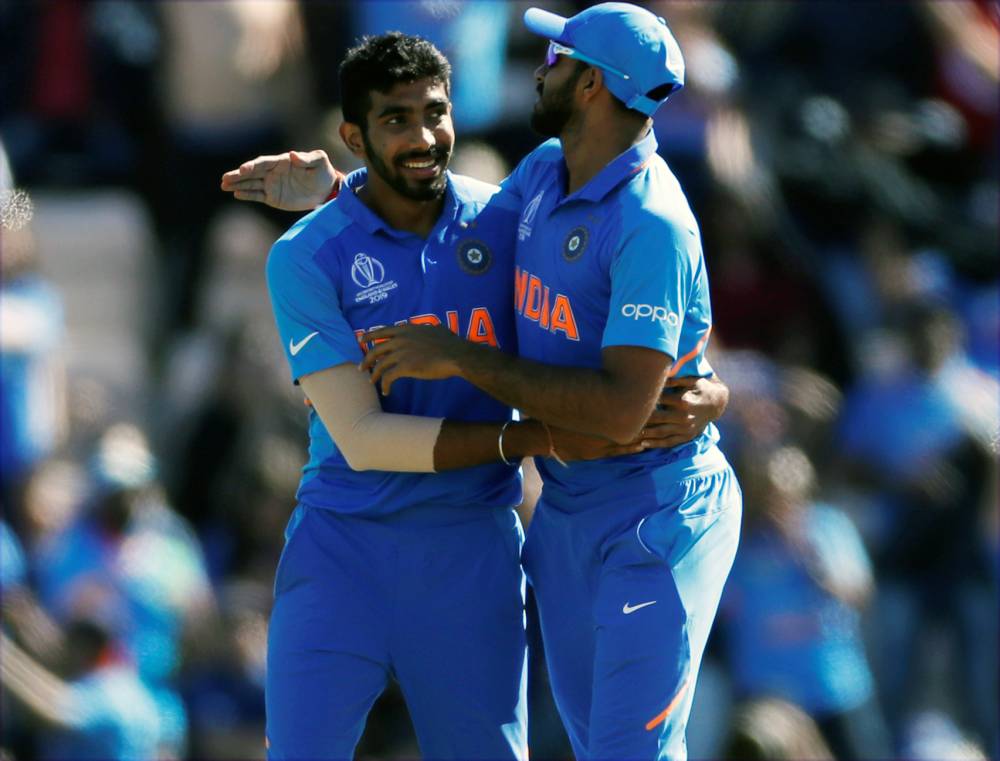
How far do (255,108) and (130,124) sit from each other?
2.17 ft

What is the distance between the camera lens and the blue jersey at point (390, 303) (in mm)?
4895

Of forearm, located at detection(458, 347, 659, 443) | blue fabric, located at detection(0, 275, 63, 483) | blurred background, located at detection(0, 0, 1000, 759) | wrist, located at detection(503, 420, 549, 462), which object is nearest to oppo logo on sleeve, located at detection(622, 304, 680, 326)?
forearm, located at detection(458, 347, 659, 443)

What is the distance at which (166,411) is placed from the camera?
9.20 metres

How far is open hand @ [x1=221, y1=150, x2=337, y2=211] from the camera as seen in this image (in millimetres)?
5172

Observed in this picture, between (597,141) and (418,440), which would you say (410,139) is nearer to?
(597,141)

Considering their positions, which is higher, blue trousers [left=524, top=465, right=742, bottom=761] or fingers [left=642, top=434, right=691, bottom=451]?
fingers [left=642, top=434, right=691, bottom=451]

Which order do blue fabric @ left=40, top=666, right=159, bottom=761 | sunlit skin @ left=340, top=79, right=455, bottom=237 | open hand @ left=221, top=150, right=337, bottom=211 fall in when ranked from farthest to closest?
blue fabric @ left=40, top=666, right=159, bottom=761, open hand @ left=221, top=150, right=337, bottom=211, sunlit skin @ left=340, top=79, right=455, bottom=237

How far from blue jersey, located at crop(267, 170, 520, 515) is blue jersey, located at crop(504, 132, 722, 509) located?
0.34 feet

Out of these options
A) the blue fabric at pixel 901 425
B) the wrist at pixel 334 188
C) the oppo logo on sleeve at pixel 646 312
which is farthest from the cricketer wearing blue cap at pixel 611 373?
the blue fabric at pixel 901 425

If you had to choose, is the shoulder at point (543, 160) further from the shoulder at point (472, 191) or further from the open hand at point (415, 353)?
the open hand at point (415, 353)

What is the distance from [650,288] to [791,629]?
3.72 m

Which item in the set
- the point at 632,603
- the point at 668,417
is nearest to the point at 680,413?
the point at 668,417

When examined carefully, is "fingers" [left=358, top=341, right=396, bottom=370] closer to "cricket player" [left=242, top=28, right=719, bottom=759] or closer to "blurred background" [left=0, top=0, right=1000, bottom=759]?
"cricket player" [left=242, top=28, right=719, bottom=759]

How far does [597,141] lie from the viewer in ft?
15.7
